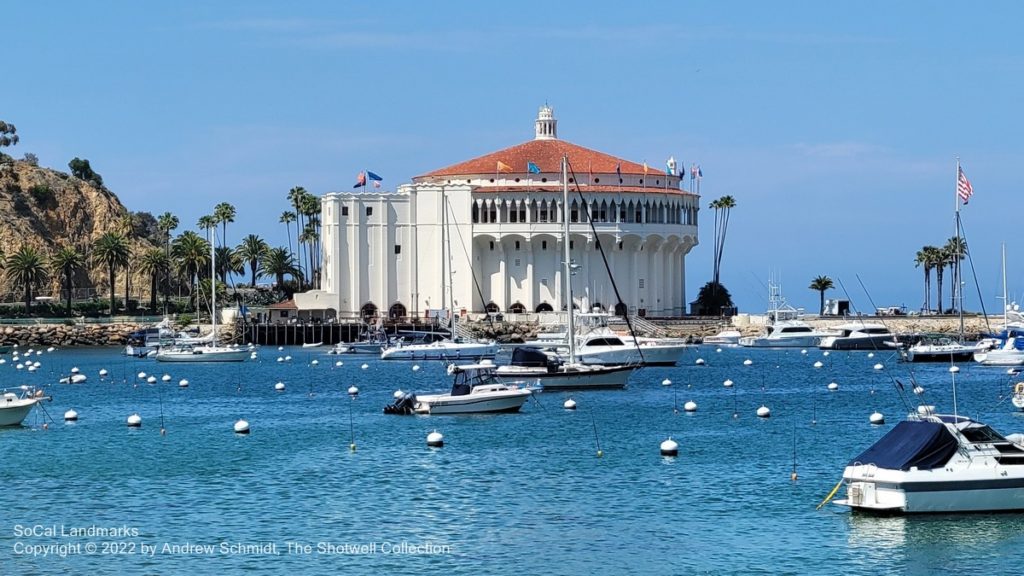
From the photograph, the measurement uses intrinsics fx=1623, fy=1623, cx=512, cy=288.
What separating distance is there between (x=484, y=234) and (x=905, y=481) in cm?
10637

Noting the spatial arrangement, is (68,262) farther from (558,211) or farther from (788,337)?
(788,337)

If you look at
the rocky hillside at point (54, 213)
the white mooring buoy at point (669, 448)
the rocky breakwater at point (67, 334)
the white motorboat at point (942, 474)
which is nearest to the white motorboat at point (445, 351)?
the rocky breakwater at point (67, 334)

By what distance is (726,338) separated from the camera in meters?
135

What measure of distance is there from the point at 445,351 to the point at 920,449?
2761 inches

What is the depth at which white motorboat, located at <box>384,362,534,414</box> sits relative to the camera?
59844 mm

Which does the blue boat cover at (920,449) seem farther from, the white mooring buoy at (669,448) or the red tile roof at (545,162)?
the red tile roof at (545,162)

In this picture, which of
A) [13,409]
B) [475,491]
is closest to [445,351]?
[13,409]

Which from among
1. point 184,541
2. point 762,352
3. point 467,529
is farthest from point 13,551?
point 762,352

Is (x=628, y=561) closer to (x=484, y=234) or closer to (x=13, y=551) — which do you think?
(x=13, y=551)

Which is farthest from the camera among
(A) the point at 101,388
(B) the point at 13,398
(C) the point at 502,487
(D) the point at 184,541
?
(A) the point at 101,388

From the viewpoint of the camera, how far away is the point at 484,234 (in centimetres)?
14150

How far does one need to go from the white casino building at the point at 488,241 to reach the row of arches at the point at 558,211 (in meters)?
0.09

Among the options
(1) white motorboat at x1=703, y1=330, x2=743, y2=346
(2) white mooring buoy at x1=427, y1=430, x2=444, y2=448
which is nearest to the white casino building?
(1) white motorboat at x1=703, y1=330, x2=743, y2=346

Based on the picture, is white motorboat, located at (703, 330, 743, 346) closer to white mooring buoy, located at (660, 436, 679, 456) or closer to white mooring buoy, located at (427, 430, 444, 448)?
white mooring buoy, located at (427, 430, 444, 448)
